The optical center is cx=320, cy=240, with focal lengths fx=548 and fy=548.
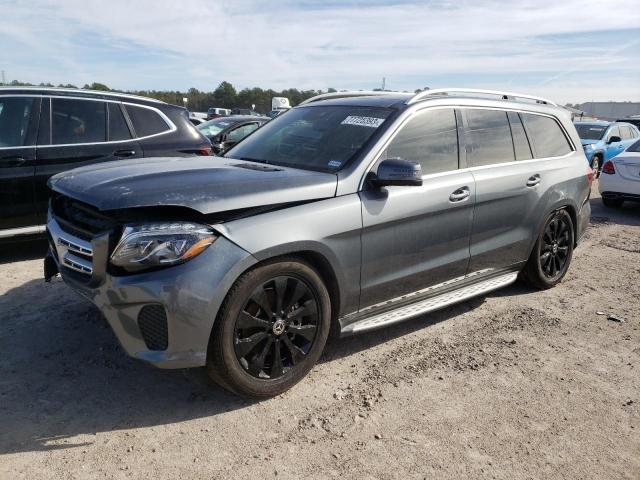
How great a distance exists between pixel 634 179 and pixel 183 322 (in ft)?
30.5

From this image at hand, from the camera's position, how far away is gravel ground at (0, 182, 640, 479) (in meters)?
2.68

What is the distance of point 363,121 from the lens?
Answer: 3.91 metres

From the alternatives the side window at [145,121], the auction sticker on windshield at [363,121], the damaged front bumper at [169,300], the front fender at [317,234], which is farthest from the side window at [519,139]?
the side window at [145,121]

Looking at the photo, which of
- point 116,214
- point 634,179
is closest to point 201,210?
point 116,214

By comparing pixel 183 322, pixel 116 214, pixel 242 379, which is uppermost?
pixel 116 214

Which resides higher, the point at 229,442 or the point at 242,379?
the point at 242,379

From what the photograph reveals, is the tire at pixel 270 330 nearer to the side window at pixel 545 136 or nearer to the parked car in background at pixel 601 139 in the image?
the side window at pixel 545 136

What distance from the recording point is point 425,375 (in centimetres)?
359

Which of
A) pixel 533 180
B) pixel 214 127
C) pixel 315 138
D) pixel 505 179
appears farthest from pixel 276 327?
pixel 214 127

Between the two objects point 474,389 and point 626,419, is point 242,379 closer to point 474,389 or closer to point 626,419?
point 474,389

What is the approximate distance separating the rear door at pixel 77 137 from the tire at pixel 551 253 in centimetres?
422

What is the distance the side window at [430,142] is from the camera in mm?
3791

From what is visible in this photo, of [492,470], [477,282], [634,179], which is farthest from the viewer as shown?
[634,179]

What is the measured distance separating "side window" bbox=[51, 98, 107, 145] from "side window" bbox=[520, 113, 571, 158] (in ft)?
14.2
